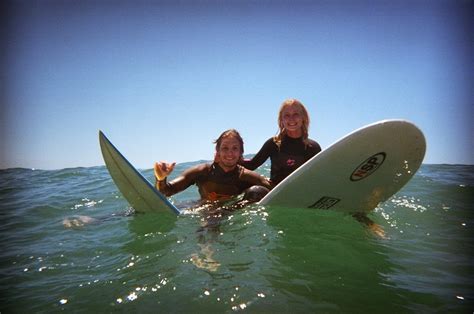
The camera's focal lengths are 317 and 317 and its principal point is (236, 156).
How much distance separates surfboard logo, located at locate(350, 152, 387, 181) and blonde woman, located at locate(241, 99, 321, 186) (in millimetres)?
944

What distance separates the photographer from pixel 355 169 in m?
3.75

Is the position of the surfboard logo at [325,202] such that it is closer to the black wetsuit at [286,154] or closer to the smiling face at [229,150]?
the black wetsuit at [286,154]

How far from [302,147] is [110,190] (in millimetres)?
5060

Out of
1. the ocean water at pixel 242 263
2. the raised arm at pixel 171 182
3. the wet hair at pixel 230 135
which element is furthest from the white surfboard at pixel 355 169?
the raised arm at pixel 171 182

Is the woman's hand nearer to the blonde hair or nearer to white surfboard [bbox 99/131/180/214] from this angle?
white surfboard [bbox 99/131/180/214]

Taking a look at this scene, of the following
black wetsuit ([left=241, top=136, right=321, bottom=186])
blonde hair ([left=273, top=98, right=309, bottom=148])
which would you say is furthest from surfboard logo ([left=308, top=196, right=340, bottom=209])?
blonde hair ([left=273, top=98, right=309, bottom=148])

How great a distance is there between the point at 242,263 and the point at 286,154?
2.40 metres

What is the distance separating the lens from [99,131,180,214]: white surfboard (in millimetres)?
3891

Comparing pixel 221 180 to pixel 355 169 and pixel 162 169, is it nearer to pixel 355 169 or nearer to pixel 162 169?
pixel 162 169

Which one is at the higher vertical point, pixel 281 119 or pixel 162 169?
pixel 281 119

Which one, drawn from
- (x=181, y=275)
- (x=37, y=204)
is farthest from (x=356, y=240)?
(x=37, y=204)

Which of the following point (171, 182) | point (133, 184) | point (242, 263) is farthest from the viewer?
point (171, 182)

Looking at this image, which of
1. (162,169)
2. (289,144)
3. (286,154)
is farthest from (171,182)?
(289,144)

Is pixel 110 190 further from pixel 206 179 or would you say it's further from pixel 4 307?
pixel 4 307
